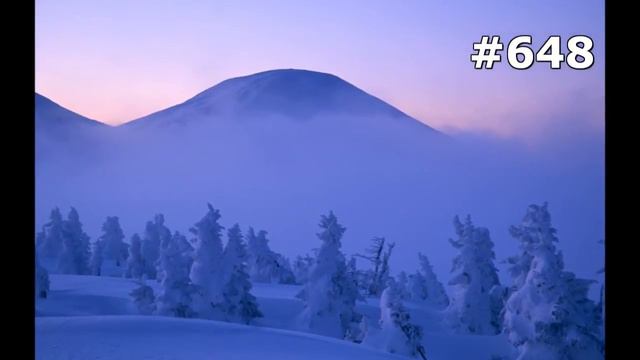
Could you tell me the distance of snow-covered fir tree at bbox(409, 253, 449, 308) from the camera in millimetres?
66875

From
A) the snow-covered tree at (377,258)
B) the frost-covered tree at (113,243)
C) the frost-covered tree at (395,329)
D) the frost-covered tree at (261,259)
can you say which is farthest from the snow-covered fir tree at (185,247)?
the frost-covered tree at (113,243)

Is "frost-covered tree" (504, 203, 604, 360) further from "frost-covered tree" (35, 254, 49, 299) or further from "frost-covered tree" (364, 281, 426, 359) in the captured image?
"frost-covered tree" (35, 254, 49, 299)

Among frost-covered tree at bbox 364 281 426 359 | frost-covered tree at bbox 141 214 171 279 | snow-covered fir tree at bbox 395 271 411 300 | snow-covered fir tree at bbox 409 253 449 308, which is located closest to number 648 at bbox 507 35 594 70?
frost-covered tree at bbox 364 281 426 359

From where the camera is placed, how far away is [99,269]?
80.6m

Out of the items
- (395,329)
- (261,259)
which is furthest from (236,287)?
(261,259)

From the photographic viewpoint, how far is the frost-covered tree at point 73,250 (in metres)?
72.3

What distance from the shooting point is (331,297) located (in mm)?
49906

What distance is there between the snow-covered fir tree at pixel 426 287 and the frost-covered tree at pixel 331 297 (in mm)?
18006

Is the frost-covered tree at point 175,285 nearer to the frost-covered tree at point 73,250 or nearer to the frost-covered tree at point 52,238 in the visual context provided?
the frost-covered tree at point 73,250

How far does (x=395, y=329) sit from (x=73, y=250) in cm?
4687

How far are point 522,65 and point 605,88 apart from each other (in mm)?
3155

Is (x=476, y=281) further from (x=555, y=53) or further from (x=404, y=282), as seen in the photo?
(x=555, y=53)

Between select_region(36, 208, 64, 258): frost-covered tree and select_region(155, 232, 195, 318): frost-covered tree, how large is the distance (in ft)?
105
